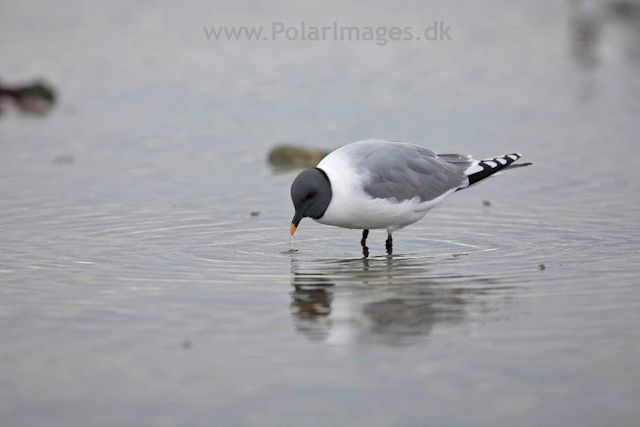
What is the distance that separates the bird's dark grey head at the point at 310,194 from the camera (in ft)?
26.3

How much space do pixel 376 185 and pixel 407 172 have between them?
1.58 feet

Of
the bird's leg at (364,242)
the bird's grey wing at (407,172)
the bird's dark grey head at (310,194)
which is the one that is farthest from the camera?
the bird's leg at (364,242)

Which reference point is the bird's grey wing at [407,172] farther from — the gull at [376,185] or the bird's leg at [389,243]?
the bird's leg at [389,243]

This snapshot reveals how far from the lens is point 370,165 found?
839 cm

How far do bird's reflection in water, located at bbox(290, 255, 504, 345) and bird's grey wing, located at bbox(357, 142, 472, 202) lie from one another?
23.8 inches

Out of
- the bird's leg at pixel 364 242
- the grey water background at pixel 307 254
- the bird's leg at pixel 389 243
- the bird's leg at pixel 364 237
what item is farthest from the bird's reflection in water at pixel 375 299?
the bird's leg at pixel 364 237

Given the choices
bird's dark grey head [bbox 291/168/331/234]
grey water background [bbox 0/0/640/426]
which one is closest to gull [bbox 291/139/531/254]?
bird's dark grey head [bbox 291/168/331/234]

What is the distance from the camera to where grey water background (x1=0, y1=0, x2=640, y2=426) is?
5.12m

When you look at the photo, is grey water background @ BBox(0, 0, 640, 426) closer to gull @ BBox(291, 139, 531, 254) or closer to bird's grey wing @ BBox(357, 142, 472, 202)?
gull @ BBox(291, 139, 531, 254)

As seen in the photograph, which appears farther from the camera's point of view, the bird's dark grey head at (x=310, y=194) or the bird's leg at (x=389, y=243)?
the bird's leg at (x=389, y=243)

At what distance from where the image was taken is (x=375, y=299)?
269 inches

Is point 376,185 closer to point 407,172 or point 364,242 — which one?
point 407,172

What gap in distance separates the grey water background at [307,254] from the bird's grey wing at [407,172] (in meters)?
0.46

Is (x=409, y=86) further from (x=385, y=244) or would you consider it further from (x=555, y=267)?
(x=555, y=267)
